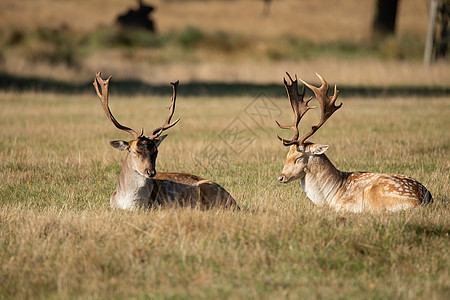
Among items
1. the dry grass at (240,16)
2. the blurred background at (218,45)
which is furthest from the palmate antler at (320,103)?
the dry grass at (240,16)

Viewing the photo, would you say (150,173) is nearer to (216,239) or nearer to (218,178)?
(216,239)

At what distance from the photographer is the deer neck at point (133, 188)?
734 cm

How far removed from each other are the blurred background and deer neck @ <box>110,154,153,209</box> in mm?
16185

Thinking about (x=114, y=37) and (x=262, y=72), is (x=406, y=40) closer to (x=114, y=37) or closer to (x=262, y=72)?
(x=262, y=72)

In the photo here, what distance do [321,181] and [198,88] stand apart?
1591 centimetres

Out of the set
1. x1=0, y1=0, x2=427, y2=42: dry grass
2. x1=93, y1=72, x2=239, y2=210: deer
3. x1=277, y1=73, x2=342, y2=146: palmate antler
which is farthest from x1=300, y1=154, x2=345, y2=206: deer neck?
x1=0, y1=0, x2=427, y2=42: dry grass

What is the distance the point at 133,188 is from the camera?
737cm

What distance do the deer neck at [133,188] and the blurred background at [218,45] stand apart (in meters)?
16.2

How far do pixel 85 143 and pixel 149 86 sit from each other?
37.3 feet

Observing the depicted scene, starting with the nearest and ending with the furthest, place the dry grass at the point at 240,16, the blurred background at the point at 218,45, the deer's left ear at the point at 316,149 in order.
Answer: the deer's left ear at the point at 316,149 → the blurred background at the point at 218,45 → the dry grass at the point at 240,16

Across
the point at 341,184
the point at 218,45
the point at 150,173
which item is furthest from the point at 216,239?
the point at 218,45

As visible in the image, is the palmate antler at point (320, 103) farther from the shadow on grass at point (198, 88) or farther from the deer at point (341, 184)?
the shadow on grass at point (198, 88)

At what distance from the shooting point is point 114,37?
34.4 metres

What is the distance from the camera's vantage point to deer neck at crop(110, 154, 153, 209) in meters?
7.34
